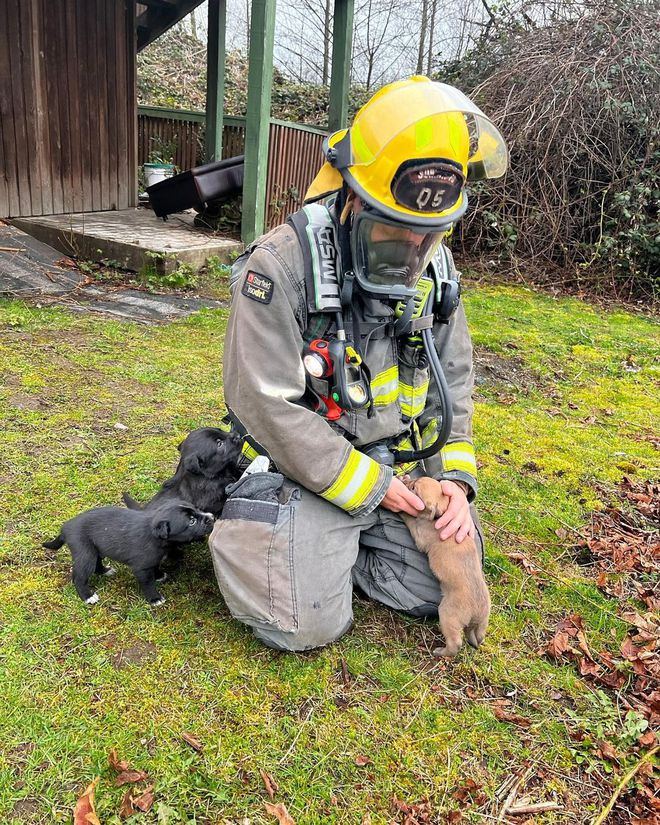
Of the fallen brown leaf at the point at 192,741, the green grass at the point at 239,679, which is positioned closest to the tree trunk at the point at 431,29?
the green grass at the point at 239,679

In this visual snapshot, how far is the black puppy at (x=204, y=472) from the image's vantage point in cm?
302

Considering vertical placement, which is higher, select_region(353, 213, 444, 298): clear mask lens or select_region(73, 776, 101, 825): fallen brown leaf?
select_region(353, 213, 444, 298): clear mask lens

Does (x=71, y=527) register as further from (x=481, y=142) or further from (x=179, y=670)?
(x=481, y=142)

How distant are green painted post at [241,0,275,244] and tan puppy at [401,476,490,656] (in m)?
6.80

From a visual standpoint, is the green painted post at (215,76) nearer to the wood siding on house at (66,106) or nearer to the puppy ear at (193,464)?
the wood siding on house at (66,106)

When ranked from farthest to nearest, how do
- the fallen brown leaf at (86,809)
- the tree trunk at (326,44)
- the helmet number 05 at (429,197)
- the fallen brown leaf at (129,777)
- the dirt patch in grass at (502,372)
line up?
1. the tree trunk at (326,44)
2. the dirt patch in grass at (502,372)
3. the helmet number 05 at (429,197)
4. the fallen brown leaf at (129,777)
5. the fallen brown leaf at (86,809)

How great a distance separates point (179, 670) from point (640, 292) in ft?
31.9

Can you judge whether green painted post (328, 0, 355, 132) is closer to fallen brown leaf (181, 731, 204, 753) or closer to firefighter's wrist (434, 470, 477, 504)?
firefighter's wrist (434, 470, 477, 504)

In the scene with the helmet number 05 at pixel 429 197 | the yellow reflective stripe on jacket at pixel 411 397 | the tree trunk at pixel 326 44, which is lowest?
the yellow reflective stripe on jacket at pixel 411 397

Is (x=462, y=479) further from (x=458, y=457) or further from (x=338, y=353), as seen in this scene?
(x=338, y=353)

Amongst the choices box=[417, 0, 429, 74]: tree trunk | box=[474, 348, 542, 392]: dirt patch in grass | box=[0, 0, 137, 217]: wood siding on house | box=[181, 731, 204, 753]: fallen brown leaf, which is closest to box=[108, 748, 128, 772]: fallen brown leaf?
box=[181, 731, 204, 753]: fallen brown leaf

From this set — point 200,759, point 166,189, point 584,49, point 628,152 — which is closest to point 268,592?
point 200,759

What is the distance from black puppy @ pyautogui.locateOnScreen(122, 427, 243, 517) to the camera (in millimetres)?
3015

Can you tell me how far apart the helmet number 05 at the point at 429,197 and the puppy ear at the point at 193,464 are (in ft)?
4.99
